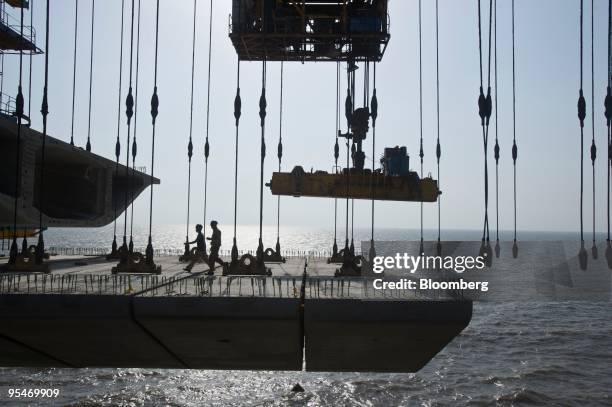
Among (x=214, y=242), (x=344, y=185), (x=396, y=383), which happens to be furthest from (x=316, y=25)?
(x=396, y=383)

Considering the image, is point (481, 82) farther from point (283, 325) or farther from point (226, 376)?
point (226, 376)

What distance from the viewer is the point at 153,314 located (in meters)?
11.4

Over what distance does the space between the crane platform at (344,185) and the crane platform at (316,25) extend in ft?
20.6

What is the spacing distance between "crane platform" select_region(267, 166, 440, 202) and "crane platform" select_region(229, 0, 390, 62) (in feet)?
20.6

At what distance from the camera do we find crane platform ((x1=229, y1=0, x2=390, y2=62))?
83.4ft

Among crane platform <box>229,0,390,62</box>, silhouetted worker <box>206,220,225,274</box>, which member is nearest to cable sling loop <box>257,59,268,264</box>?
silhouetted worker <box>206,220,225,274</box>

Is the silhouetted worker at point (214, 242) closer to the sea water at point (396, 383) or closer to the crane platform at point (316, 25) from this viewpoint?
the sea water at point (396, 383)

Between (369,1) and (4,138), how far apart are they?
2265 centimetres

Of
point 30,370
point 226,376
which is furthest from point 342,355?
point 30,370

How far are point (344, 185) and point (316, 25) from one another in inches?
358

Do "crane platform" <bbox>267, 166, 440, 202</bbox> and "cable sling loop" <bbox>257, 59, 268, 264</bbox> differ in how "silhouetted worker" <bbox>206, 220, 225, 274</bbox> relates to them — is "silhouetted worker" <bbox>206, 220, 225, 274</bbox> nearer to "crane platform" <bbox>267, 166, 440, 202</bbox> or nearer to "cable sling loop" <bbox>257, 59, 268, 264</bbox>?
"cable sling loop" <bbox>257, 59, 268, 264</bbox>

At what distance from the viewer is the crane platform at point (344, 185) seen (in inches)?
1008

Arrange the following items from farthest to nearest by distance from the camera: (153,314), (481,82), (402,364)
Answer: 1. (481,82)
2. (402,364)
3. (153,314)

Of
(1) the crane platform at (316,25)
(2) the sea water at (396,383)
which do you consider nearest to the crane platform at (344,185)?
(1) the crane platform at (316,25)
